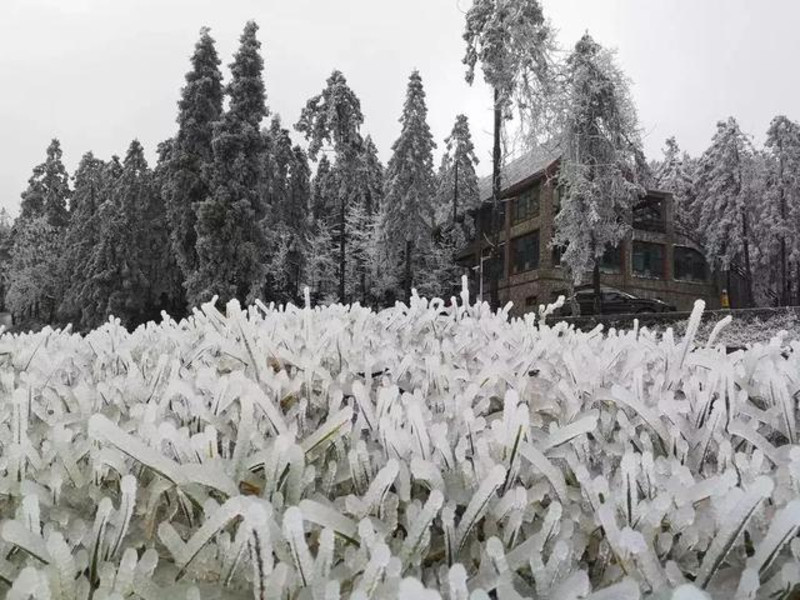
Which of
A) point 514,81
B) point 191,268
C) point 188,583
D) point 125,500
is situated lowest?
point 188,583

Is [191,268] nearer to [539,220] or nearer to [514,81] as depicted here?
[514,81]

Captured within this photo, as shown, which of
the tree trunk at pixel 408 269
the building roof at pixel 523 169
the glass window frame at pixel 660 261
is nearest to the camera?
the tree trunk at pixel 408 269

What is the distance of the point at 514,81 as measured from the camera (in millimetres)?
26156

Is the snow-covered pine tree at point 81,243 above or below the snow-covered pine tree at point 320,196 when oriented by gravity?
below

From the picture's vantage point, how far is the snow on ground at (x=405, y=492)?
94 centimetres

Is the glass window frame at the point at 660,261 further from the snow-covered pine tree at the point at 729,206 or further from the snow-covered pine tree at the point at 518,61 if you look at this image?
the snow-covered pine tree at the point at 518,61

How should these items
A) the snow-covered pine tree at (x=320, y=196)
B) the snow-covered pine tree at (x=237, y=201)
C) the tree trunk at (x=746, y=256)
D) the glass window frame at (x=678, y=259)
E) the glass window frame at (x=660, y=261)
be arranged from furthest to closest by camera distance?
the snow-covered pine tree at (x=320, y=196), the glass window frame at (x=678, y=259), the glass window frame at (x=660, y=261), the tree trunk at (x=746, y=256), the snow-covered pine tree at (x=237, y=201)

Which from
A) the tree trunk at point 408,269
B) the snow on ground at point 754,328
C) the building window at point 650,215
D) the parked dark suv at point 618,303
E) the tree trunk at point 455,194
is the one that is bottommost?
the snow on ground at point 754,328

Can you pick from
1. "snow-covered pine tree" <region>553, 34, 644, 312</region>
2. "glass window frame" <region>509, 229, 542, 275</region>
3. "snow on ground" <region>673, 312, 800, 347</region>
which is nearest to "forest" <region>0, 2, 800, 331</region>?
"snow-covered pine tree" <region>553, 34, 644, 312</region>

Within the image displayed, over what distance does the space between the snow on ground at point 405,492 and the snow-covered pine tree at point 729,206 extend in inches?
1894

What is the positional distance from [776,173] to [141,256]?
43769mm

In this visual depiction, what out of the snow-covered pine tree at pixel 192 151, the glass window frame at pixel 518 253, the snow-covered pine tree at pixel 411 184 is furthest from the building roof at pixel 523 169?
the snow-covered pine tree at pixel 192 151

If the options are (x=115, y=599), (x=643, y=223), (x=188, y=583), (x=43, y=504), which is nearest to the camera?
(x=115, y=599)

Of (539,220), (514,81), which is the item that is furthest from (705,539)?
(539,220)
